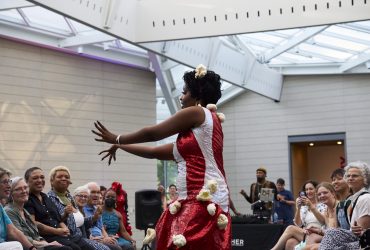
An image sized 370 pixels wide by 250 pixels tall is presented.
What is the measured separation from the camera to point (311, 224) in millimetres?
7699

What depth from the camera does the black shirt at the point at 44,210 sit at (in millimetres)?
6344

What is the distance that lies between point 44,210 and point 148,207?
4.22 meters

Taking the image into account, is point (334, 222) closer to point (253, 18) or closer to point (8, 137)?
point (253, 18)

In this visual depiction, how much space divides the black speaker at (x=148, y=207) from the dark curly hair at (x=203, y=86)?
7.24 m

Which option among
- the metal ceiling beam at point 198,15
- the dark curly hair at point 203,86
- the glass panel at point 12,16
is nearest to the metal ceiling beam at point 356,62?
the metal ceiling beam at point 198,15

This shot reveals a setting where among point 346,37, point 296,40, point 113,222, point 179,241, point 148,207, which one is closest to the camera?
point 179,241

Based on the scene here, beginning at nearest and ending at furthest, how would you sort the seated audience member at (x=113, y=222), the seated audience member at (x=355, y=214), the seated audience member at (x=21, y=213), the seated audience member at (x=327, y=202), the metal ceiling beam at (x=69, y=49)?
the seated audience member at (x=355, y=214) → the seated audience member at (x=21, y=213) → the seated audience member at (x=327, y=202) → the seated audience member at (x=113, y=222) → the metal ceiling beam at (x=69, y=49)

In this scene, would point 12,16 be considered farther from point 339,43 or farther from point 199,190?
point 199,190

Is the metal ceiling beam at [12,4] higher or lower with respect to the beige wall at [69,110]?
higher

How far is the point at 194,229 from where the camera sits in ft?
10.3

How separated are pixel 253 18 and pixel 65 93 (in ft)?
15.3

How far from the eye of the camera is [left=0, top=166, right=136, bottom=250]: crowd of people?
5570 millimetres

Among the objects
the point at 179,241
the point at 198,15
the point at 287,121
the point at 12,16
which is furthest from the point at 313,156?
the point at 179,241

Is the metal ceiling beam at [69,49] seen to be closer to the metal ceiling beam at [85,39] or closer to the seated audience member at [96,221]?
the metal ceiling beam at [85,39]
